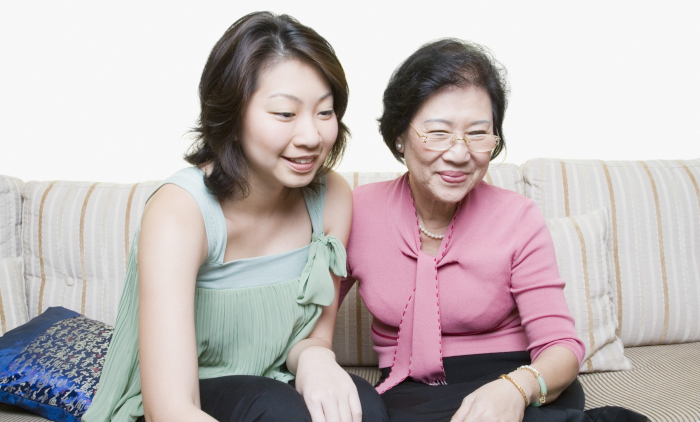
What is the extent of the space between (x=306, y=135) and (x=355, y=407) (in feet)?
1.80

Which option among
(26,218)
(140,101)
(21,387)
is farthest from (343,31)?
(21,387)

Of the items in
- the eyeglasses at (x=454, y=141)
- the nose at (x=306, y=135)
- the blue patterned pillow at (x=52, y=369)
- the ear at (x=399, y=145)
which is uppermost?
the nose at (x=306, y=135)

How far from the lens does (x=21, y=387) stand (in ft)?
5.27

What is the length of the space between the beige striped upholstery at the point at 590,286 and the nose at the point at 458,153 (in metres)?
0.75

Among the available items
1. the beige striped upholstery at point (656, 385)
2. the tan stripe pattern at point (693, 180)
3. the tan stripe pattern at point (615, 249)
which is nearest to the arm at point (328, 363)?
the beige striped upholstery at point (656, 385)

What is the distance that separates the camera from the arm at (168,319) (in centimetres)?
114

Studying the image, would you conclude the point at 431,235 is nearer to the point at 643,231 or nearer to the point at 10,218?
the point at 643,231

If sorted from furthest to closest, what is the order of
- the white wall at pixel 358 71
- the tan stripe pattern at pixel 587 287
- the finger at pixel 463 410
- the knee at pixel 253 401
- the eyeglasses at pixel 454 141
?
1. the white wall at pixel 358 71
2. the tan stripe pattern at pixel 587 287
3. the eyeglasses at pixel 454 141
4. the finger at pixel 463 410
5. the knee at pixel 253 401

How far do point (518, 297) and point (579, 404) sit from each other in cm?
28

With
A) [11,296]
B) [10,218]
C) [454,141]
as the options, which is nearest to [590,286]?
[454,141]

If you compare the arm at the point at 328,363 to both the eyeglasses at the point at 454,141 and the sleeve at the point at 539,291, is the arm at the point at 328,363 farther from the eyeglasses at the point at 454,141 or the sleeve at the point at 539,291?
the sleeve at the point at 539,291

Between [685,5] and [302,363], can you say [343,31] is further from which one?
[302,363]

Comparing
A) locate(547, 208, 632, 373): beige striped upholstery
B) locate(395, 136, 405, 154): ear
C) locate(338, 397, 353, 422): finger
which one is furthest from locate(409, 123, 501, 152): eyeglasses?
locate(547, 208, 632, 373): beige striped upholstery

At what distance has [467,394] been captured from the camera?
54.5 inches
